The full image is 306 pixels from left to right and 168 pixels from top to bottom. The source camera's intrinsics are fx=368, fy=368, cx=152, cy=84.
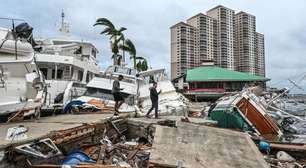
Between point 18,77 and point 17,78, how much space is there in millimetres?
68

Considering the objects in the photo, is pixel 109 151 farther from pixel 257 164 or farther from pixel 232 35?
pixel 232 35

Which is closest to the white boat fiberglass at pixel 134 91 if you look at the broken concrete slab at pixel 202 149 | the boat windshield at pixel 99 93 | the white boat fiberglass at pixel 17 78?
the boat windshield at pixel 99 93

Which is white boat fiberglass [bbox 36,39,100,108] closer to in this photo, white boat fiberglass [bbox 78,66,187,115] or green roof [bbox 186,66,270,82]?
white boat fiberglass [bbox 78,66,187,115]

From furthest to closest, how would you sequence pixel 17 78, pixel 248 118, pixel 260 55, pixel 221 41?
pixel 260 55 → pixel 221 41 → pixel 248 118 → pixel 17 78

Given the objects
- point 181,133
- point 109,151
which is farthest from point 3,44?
point 181,133

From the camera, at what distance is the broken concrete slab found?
7.39m

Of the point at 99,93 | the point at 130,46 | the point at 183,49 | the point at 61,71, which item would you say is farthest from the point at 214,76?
the point at 99,93

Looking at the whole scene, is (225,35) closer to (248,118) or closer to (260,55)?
(260,55)

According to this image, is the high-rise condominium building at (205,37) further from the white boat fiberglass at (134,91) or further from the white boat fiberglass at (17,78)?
the white boat fiberglass at (17,78)

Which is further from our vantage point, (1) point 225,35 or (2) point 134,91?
(1) point 225,35

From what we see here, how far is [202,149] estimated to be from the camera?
8633mm

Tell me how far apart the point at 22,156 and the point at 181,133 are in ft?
15.3

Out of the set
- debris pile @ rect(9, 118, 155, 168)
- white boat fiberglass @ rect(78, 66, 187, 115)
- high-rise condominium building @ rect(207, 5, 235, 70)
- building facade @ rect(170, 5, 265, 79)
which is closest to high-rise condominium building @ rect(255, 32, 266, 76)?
building facade @ rect(170, 5, 265, 79)

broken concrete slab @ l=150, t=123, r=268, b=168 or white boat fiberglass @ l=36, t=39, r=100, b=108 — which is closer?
broken concrete slab @ l=150, t=123, r=268, b=168
